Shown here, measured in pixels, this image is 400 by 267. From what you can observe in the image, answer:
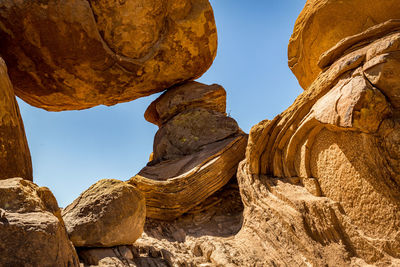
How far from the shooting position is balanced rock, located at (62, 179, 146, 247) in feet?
7.72

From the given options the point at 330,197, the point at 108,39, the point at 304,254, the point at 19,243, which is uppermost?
the point at 108,39

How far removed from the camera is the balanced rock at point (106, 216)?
7.72ft

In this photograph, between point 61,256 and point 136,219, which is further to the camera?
point 136,219

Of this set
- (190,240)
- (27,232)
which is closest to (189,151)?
(190,240)

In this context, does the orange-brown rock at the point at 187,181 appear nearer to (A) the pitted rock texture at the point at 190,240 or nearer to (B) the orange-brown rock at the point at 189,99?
(A) the pitted rock texture at the point at 190,240

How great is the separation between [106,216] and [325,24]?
2.98 metres

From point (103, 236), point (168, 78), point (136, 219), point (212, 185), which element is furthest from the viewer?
point (168, 78)

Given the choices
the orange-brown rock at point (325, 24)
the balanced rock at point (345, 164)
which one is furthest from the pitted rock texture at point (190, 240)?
the orange-brown rock at point (325, 24)

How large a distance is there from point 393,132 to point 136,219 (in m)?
2.08

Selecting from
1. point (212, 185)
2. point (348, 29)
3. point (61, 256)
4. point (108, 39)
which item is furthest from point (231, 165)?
point (61, 256)

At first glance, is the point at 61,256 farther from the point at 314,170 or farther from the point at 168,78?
the point at 168,78

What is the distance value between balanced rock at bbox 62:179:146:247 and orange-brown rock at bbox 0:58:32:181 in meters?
0.57

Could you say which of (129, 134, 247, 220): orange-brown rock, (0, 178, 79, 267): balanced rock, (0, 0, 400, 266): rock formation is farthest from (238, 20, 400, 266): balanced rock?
(0, 178, 79, 267): balanced rock

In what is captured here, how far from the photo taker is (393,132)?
2410 millimetres
